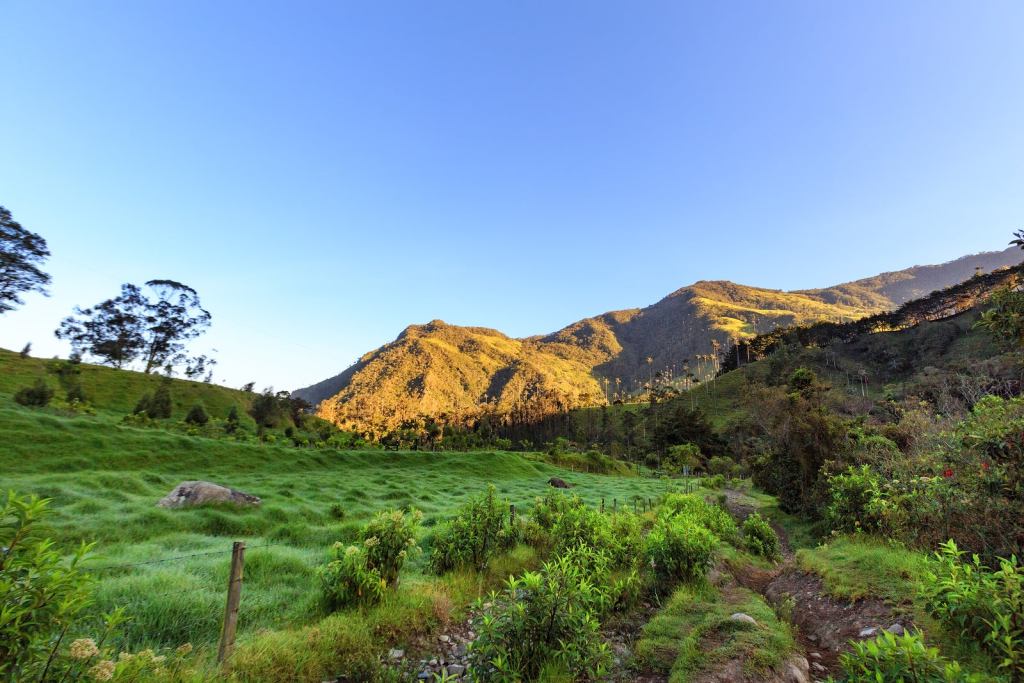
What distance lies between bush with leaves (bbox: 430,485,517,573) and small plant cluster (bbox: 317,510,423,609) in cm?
211

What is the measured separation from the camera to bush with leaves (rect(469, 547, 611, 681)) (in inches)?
225

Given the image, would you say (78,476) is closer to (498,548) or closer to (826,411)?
(498,548)

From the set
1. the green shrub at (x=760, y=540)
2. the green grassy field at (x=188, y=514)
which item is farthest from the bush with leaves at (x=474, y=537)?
the green shrub at (x=760, y=540)

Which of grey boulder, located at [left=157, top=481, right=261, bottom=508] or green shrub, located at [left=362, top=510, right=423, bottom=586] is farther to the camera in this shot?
grey boulder, located at [left=157, top=481, right=261, bottom=508]

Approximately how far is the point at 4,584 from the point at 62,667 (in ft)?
3.61

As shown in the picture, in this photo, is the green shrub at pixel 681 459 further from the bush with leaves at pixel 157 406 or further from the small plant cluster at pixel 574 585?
the bush with leaves at pixel 157 406

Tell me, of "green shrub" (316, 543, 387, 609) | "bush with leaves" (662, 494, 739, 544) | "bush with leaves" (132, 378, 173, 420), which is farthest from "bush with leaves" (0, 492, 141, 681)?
"bush with leaves" (132, 378, 173, 420)

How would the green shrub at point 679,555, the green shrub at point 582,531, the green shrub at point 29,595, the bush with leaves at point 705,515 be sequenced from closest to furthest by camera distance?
1. the green shrub at point 29,595
2. the green shrub at point 679,555
3. the green shrub at point 582,531
4. the bush with leaves at point 705,515

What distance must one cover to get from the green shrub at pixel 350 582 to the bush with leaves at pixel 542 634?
251 centimetres

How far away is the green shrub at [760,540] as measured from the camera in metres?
16.0

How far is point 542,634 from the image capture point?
5.96 metres

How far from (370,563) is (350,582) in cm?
53

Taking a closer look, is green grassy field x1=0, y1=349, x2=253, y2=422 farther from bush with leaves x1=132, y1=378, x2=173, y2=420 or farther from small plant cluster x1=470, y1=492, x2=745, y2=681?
small plant cluster x1=470, y1=492, x2=745, y2=681

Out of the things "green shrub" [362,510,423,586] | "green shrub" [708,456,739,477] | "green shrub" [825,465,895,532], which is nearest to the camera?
"green shrub" [362,510,423,586]
